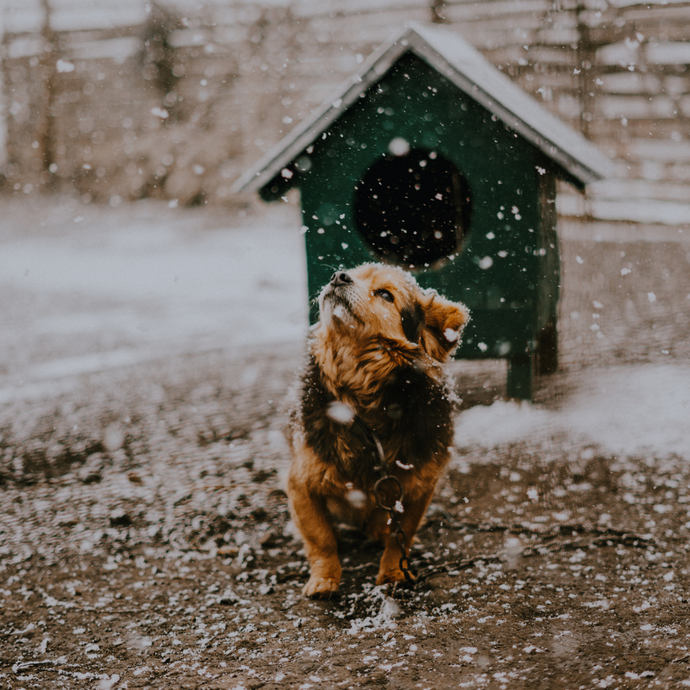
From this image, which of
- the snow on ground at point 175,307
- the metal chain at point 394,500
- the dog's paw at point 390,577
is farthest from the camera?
the snow on ground at point 175,307

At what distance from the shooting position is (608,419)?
378cm

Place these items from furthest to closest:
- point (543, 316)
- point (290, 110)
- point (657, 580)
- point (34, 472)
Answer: point (290, 110) → point (34, 472) → point (543, 316) → point (657, 580)

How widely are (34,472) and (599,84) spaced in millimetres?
8587

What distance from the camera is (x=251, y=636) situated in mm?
1961

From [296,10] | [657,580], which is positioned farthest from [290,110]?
[657,580]

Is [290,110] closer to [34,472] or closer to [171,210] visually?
[171,210]

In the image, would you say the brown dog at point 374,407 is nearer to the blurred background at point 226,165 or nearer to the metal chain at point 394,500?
the metal chain at point 394,500

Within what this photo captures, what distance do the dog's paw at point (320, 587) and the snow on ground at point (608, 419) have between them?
151 cm

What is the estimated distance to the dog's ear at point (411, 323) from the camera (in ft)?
7.21

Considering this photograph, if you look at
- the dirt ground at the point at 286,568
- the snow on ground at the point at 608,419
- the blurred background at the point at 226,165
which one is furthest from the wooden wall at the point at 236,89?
the dirt ground at the point at 286,568

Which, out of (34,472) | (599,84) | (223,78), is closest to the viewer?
(34,472)

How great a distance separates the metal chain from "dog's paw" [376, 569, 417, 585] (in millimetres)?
27

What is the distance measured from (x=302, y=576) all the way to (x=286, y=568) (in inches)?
3.5

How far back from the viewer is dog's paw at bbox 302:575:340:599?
2.14 meters
